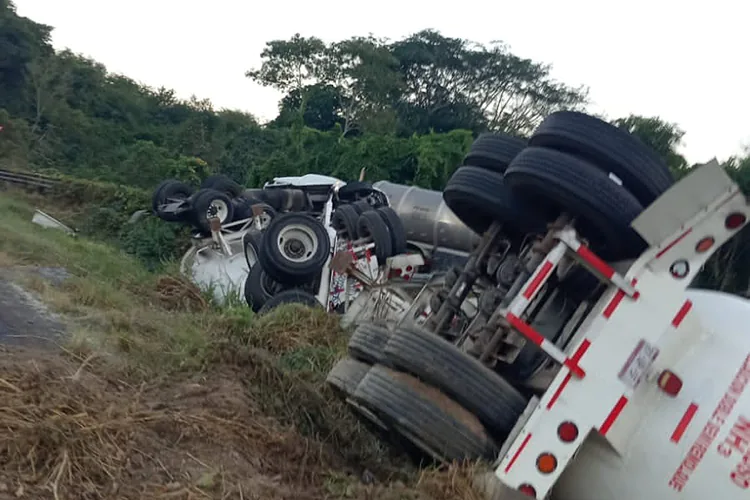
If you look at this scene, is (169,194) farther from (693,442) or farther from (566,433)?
(693,442)

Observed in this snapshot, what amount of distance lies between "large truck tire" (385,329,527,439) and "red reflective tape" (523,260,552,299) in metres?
0.37

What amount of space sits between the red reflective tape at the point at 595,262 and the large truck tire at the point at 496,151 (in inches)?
41.5

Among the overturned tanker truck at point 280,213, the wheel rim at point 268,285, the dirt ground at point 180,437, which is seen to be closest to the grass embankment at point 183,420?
the dirt ground at point 180,437

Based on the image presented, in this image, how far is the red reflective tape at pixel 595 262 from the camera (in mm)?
3361

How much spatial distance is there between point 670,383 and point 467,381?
31.9 inches

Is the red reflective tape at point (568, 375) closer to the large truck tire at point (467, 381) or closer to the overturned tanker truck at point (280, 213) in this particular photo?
the large truck tire at point (467, 381)

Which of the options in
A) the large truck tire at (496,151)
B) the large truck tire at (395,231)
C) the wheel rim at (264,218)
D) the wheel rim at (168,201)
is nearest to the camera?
the large truck tire at (496,151)

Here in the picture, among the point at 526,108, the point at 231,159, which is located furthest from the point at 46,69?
the point at 526,108

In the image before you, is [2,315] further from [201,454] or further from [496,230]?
[496,230]

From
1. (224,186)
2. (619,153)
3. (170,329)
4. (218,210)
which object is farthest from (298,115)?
(619,153)

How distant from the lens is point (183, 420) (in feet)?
11.6

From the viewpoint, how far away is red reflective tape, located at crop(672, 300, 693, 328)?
336cm

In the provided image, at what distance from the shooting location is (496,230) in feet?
14.3

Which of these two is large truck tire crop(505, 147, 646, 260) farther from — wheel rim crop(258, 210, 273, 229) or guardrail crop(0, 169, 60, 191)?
guardrail crop(0, 169, 60, 191)
